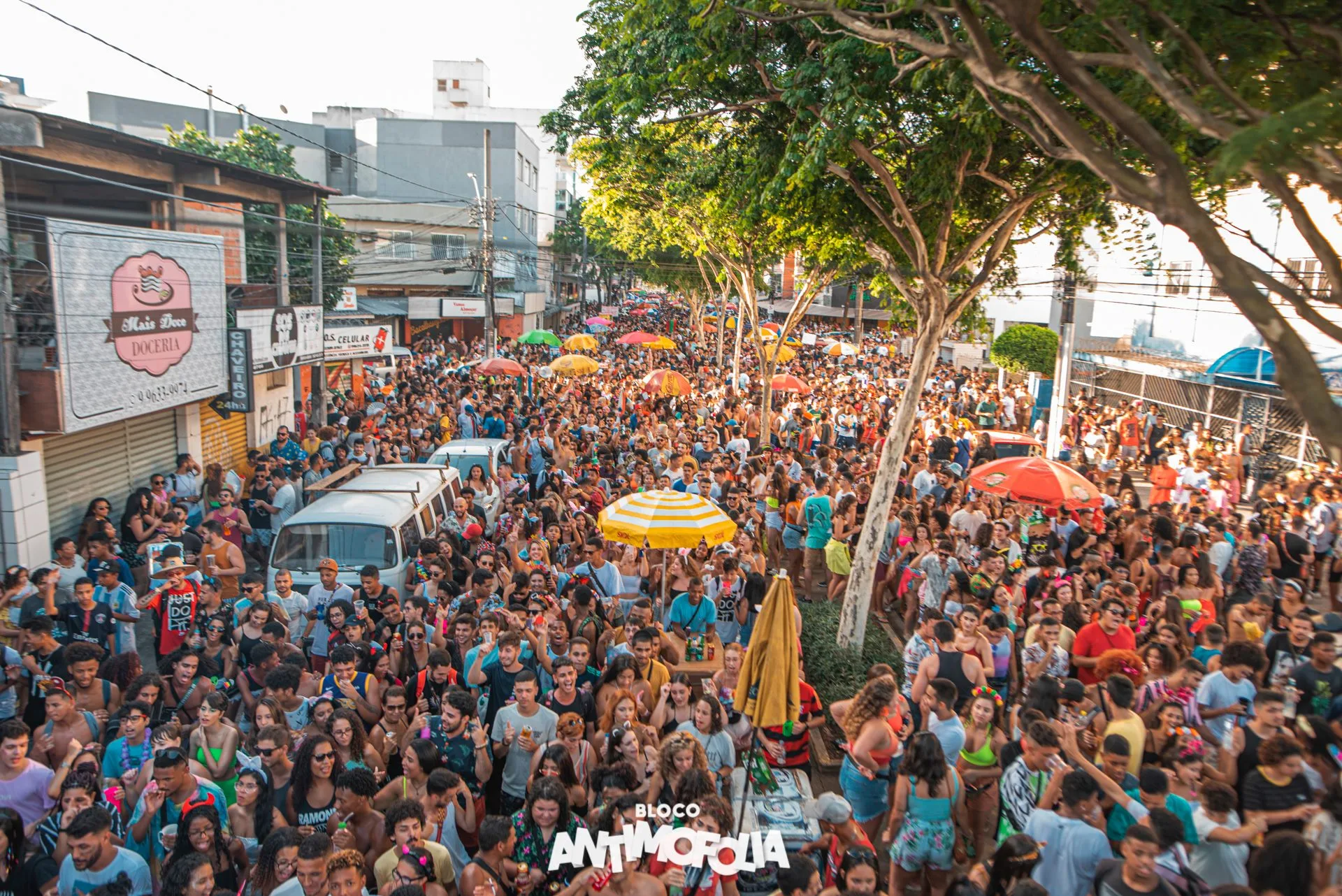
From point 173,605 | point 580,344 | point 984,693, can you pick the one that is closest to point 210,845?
point 173,605

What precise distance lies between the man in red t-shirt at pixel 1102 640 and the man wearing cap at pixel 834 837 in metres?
3.54

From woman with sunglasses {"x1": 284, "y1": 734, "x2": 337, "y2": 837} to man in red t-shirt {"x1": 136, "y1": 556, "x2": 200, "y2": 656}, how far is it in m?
3.54

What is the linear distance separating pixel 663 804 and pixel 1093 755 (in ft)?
10.1

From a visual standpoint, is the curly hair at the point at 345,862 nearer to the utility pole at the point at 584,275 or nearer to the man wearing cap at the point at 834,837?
the man wearing cap at the point at 834,837

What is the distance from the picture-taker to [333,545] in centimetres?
977

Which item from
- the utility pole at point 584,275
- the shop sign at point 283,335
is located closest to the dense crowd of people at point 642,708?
the shop sign at point 283,335

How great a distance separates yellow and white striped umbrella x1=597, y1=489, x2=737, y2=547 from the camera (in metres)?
9.45

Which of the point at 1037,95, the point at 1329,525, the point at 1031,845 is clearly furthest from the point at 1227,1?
the point at 1329,525

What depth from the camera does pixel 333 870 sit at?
4.36 metres

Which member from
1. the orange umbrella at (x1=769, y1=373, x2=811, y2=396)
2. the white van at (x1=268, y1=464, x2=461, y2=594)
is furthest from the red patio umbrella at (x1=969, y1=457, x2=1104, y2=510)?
the orange umbrella at (x1=769, y1=373, x2=811, y2=396)

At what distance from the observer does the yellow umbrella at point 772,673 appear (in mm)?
6312

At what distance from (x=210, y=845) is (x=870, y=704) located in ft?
13.1

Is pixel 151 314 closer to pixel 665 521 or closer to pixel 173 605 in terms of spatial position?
pixel 173 605

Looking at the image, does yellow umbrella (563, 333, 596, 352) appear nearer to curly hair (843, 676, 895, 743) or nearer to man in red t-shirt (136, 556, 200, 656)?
man in red t-shirt (136, 556, 200, 656)
